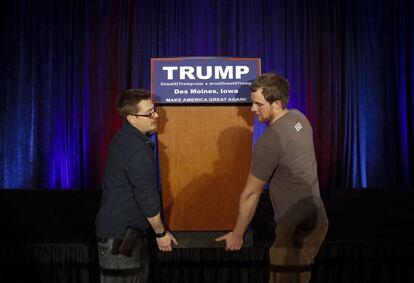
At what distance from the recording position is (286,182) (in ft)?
5.28

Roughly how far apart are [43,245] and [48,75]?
11.3 feet

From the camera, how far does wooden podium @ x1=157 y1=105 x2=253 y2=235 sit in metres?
1.97

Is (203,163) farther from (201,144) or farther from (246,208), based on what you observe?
(246,208)

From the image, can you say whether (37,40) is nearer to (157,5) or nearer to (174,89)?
(157,5)

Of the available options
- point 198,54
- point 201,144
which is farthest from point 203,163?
point 198,54

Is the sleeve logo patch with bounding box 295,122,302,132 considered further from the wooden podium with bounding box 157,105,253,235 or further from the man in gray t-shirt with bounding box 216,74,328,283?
the wooden podium with bounding box 157,105,253,235

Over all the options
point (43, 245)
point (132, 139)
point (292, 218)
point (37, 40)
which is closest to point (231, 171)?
point (292, 218)

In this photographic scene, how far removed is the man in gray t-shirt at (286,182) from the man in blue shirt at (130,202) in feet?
1.39

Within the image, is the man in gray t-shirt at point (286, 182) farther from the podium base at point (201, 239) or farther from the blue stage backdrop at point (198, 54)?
the blue stage backdrop at point (198, 54)

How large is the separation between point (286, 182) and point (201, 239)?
62cm

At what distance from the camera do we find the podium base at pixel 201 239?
1.93 meters

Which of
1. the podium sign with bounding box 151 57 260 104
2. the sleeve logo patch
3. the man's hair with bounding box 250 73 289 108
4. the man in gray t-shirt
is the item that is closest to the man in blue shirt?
the podium sign with bounding box 151 57 260 104

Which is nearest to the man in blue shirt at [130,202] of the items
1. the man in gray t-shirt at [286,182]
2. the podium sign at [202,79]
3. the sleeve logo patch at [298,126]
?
the podium sign at [202,79]

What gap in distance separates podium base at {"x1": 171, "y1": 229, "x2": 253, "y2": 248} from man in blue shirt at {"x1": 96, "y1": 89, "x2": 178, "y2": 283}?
305mm
